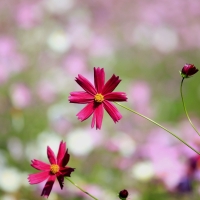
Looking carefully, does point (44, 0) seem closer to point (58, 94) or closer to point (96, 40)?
point (96, 40)

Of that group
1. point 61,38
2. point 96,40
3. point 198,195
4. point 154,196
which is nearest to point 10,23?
point 96,40

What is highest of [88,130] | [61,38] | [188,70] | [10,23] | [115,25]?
[115,25]

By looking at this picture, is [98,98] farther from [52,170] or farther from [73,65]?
[73,65]

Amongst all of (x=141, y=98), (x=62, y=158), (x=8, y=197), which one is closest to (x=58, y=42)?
(x=141, y=98)

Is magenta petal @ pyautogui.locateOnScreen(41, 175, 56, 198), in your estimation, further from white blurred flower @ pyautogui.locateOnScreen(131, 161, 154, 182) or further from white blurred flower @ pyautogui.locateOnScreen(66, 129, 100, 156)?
white blurred flower @ pyautogui.locateOnScreen(66, 129, 100, 156)

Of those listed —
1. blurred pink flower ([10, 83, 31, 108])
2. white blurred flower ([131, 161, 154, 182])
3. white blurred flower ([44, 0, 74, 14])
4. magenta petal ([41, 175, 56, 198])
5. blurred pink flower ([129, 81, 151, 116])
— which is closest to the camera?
magenta petal ([41, 175, 56, 198])

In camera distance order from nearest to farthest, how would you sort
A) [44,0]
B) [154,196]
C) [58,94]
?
[154,196]
[58,94]
[44,0]

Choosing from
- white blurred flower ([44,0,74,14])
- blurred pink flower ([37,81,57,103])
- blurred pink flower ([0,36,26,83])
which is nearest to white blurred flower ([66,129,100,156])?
blurred pink flower ([37,81,57,103])

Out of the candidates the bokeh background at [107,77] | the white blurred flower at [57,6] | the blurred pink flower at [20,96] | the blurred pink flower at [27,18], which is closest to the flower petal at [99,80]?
the bokeh background at [107,77]

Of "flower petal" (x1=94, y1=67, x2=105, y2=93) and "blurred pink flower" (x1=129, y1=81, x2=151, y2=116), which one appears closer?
"flower petal" (x1=94, y1=67, x2=105, y2=93)
